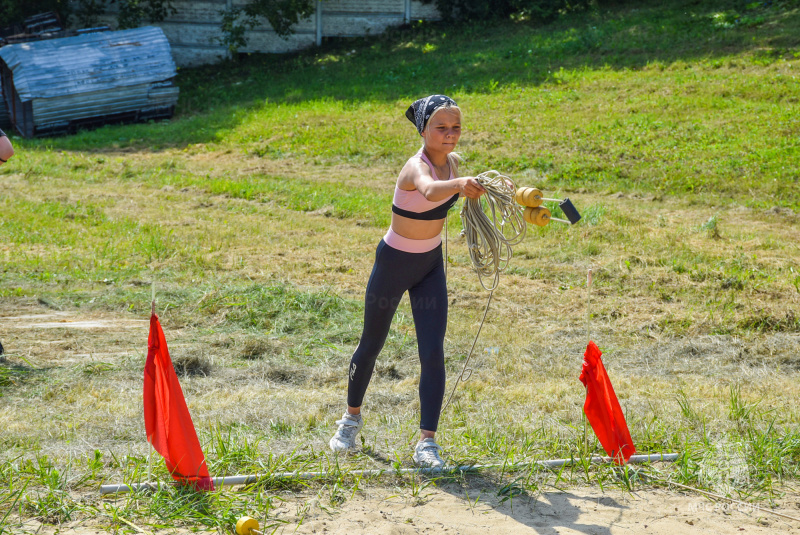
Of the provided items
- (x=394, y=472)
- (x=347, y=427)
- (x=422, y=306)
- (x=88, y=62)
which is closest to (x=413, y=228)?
(x=422, y=306)

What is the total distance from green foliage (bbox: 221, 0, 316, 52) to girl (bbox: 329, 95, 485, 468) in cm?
1844

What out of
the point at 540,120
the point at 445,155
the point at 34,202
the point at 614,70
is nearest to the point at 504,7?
the point at 614,70

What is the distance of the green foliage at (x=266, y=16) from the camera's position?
21.1m

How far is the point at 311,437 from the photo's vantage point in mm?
4406

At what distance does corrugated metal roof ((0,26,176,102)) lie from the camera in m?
16.5

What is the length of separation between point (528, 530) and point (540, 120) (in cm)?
1167

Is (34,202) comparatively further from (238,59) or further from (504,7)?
(504,7)

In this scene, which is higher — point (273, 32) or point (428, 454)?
→ point (273, 32)

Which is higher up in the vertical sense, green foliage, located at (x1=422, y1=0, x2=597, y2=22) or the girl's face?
green foliage, located at (x1=422, y1=0, x2=597, y2=22)

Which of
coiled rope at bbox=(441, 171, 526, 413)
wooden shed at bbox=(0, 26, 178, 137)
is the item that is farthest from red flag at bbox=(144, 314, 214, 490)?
wooden shed at bbox=(0, 26, 178, 137)

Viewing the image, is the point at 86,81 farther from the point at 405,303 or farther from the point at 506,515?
the point at 506,515

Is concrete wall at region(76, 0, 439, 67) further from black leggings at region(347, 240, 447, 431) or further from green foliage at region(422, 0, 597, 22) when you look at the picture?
black leggings at region(347, 240, 447, 431)

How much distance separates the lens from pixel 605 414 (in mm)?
4047

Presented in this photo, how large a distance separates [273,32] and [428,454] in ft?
67.2
